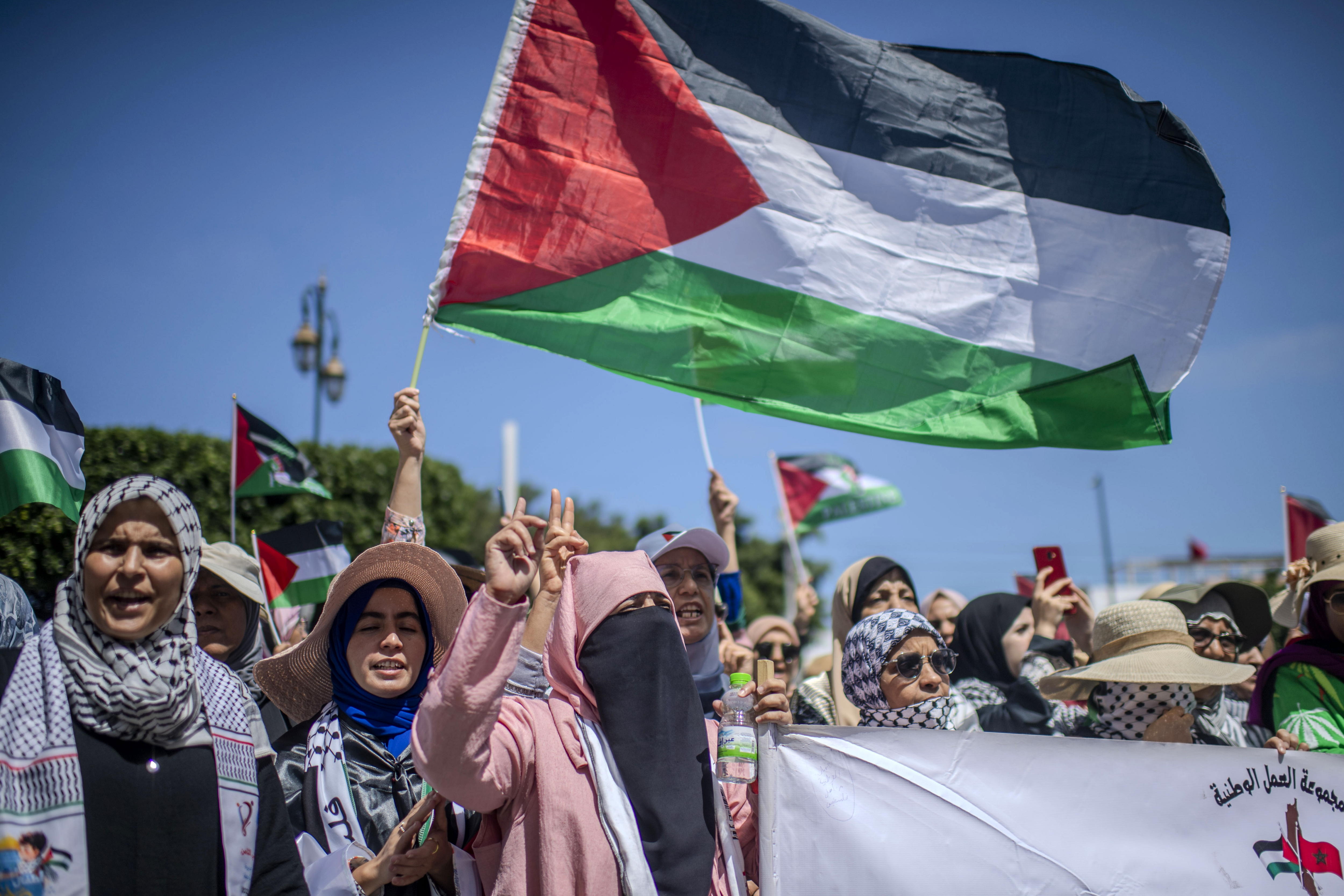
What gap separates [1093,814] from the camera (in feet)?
9.37

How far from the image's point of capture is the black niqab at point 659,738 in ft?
7.65

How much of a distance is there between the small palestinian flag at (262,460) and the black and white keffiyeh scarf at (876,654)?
425 cm

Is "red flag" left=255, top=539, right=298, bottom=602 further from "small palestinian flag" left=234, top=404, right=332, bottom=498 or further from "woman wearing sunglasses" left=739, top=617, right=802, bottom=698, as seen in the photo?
"woman wearing sunglasses" left=739, top=617, right=802, bottom=698

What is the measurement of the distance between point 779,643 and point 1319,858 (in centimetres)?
307

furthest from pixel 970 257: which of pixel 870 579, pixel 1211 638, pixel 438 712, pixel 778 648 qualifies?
pixel 438 712

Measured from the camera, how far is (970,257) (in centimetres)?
446

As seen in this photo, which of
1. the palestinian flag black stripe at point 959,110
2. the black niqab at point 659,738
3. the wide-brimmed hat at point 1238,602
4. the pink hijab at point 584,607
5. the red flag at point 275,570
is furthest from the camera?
the red flag at point 275,570

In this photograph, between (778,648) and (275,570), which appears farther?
(275,570)

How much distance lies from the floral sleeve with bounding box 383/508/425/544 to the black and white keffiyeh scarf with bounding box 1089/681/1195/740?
8.25 feet

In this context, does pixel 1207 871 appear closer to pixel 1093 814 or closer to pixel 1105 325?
pixel 1093 814

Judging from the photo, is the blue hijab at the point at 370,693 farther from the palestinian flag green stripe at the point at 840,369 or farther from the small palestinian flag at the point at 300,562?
the small palestinian flag at the point at 300,562

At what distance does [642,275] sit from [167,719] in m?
2.75

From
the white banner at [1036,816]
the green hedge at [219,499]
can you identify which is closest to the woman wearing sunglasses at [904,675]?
the white banner at [1036,816]

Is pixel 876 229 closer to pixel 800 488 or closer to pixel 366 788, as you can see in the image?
pixel 366 788
